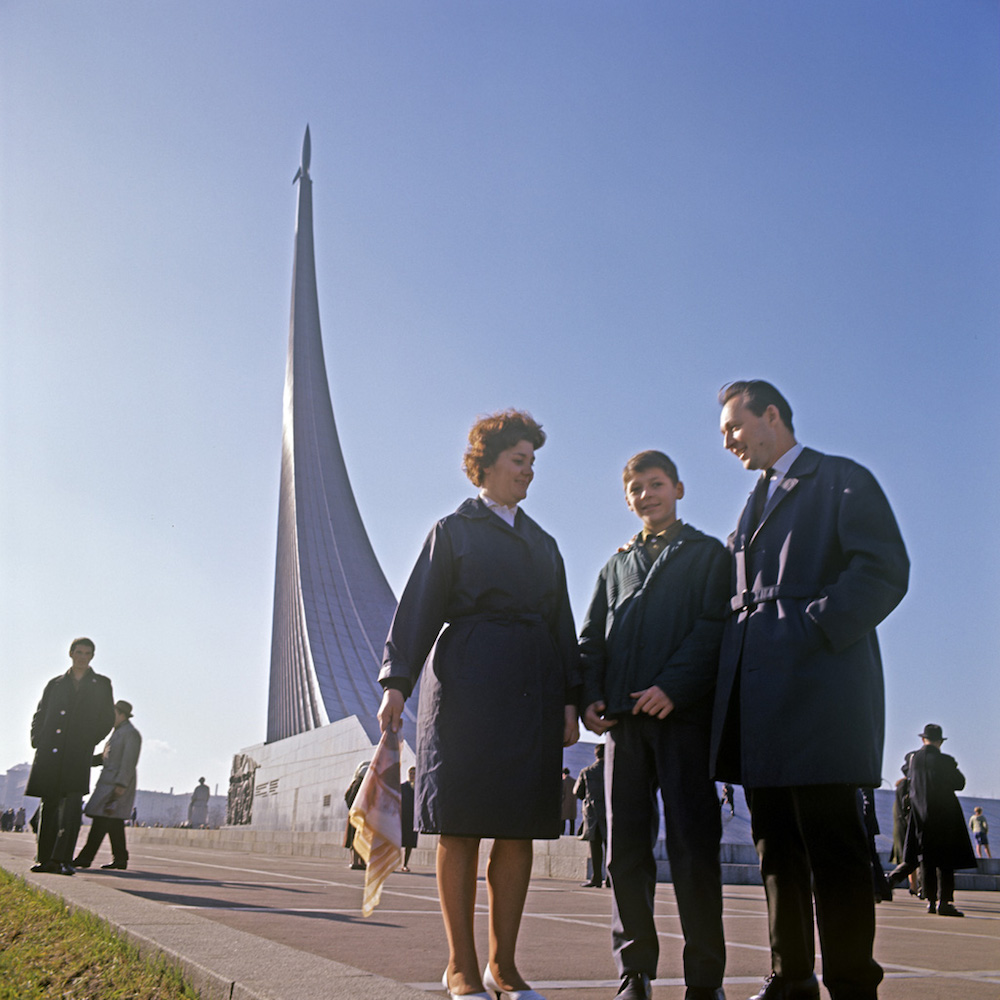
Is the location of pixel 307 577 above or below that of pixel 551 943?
above

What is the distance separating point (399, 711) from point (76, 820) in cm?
356

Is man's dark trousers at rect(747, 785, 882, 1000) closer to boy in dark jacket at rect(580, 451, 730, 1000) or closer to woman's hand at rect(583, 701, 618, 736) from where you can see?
boy in dark jacket at rect(580, 451, 730, 1000)

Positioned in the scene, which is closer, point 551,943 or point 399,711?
point 399,711

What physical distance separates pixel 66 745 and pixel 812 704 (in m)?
4.25

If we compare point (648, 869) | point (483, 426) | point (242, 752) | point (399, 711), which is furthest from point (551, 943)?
point (242, 752)

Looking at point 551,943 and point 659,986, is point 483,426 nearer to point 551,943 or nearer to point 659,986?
point 659,986

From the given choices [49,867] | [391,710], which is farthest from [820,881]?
[49,867]

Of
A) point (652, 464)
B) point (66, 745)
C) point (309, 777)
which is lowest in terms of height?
point (309, 777)

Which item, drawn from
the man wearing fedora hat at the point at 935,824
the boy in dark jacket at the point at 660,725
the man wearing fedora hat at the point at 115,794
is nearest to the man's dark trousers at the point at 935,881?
the man wearing fedora hat at the point at 935,824

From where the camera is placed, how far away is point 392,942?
2.83 meters

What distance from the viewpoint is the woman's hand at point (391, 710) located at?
221 centimetres

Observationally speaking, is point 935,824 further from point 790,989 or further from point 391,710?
point 391,710

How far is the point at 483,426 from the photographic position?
256 centimetres

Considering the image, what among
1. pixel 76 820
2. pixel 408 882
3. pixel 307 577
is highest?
pixel 307 577
